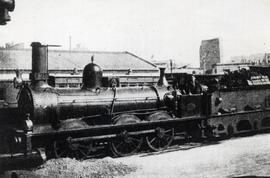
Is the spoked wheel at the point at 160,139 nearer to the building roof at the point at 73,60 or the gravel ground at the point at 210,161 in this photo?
the gravel ground at the point at 210,161

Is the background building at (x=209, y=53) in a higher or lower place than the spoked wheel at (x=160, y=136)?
higher

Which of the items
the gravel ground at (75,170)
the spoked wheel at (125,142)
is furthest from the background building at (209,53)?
the gravel ground at (75,170)

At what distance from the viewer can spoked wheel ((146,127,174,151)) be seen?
1117 cm

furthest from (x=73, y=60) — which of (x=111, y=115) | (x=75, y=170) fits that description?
(x=75, y=170)

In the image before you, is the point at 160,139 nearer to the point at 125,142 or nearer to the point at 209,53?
the point at 125,142

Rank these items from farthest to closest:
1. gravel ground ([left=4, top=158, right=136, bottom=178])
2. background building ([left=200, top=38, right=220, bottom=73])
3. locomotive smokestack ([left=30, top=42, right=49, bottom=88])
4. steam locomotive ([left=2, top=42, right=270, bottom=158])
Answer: background building ([left=200, top=38, right=220, bottom=73])
locomotive smokestack ([left=30, top=42, right=49, bottom=88])
steam locomotive ([left=2, top=42, right=270, bottom=158])
gravel ground ([left=4, top=158, right=136, bottom=178])

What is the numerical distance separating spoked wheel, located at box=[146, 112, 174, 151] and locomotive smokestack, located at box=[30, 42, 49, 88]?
3.70m

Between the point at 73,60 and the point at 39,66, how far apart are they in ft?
66.8

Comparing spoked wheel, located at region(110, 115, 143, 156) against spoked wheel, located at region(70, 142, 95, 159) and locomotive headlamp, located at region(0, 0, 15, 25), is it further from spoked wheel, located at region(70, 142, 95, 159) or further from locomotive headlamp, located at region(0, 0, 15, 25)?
locomotive headlamp, located at region(0, 0, 15, 25)

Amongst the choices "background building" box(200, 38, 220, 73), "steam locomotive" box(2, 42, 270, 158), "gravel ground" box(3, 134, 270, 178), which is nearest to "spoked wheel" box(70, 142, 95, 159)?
"steam locomotive" box(2, 42, 270, 158)

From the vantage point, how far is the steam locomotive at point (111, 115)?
9367mm

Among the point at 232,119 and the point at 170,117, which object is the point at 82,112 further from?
the point at 232,119

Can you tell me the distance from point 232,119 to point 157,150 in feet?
13.4

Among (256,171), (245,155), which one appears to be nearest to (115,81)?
(245,155)
